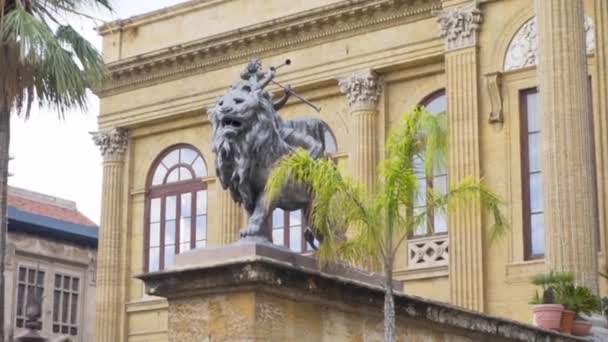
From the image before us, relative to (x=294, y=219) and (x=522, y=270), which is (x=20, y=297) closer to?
(x=294, y=219)

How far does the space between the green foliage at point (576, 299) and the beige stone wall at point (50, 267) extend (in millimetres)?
34122

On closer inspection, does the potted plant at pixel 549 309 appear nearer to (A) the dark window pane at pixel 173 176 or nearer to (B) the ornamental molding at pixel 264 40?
(B) the ornamental molding at pixel 264 40

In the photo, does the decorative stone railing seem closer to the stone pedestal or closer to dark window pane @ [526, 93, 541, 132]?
dark window pane @ [526, 93, 541, 132]

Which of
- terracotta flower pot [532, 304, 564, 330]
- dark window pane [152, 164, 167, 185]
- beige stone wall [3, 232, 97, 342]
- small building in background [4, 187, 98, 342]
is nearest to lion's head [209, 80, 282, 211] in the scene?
terracotta flower pot [532, 304, 564, 330]

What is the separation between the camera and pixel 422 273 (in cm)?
3228

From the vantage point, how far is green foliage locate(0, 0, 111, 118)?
23734mm

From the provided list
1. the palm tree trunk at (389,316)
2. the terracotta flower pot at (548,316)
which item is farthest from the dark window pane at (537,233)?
the palm tree trunk at (389,316)

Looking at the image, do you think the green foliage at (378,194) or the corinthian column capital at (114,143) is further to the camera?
the corinthian column capital at (114,143)

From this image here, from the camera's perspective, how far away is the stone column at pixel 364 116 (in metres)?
33.9

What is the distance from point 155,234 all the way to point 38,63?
15.8 m

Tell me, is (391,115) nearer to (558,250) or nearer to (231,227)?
(231,227)

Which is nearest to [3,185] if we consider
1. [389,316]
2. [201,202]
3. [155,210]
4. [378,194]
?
[378,194]

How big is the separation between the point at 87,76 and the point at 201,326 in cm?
1258

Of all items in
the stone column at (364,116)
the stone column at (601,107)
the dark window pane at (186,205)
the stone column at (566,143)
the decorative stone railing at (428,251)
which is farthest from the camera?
the dark window pane at (186,205)
